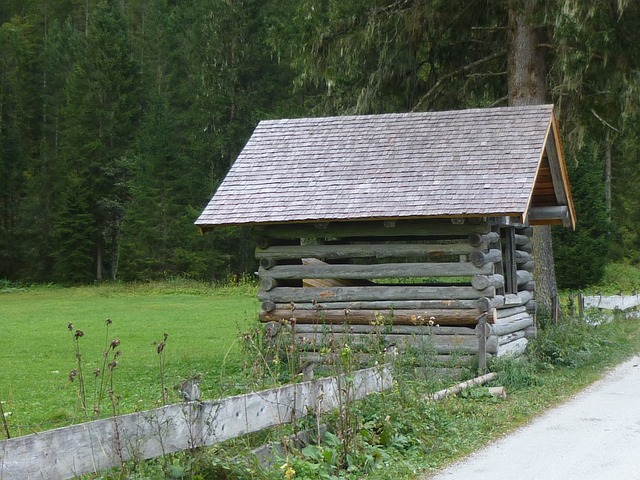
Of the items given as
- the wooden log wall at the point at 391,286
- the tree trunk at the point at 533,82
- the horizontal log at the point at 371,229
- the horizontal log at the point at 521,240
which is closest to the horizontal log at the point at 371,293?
the wooden log wall at the point at 391,286

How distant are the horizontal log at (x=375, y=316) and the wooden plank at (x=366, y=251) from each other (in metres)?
0.91

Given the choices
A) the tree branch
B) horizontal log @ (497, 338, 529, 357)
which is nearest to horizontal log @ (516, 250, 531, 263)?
horizontal log @ (497, 338, 529, 357)

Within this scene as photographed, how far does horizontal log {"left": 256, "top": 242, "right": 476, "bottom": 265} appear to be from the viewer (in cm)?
1430

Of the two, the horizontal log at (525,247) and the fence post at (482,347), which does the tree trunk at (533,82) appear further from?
the fence post at (482,347)

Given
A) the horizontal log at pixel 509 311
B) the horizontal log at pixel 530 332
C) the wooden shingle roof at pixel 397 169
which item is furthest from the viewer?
the horizontal log at pixel 530 332

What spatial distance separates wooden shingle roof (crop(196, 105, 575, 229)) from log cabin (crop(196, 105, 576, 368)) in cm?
2

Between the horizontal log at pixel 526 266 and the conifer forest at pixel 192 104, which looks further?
the conifer forest at pixel 192 104

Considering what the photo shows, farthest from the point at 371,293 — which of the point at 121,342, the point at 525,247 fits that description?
the point at 121,342

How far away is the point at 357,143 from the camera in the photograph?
1628cm

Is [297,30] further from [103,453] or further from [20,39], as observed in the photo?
[20,39]

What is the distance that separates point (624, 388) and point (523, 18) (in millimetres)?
9642

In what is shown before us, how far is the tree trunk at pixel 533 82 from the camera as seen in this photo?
19969 mm

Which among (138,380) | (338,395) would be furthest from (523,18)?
(338,395)

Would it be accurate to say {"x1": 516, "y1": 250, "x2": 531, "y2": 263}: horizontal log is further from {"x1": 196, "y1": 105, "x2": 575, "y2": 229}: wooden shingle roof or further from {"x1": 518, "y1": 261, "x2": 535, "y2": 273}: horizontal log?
{"x1": 196, "y1": 105, "x2": 575, "y2": 229}: wooden shingle roof
